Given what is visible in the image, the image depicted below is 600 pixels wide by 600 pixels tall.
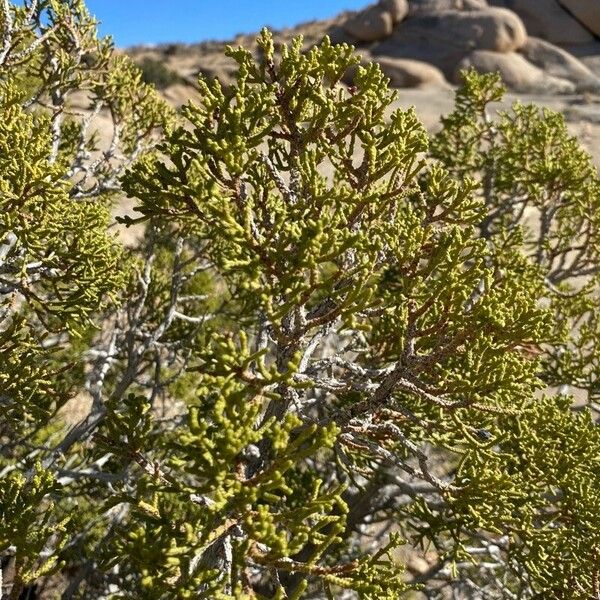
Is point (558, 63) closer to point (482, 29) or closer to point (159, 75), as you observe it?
point (482, 29)

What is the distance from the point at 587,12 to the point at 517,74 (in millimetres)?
10871

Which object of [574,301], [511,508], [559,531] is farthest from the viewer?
[574,301]

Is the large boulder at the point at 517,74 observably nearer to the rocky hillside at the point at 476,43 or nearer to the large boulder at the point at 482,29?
the rocky hillside at the point at 476,43

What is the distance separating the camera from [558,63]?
4922 cm

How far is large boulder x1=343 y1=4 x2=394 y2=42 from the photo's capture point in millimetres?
52844

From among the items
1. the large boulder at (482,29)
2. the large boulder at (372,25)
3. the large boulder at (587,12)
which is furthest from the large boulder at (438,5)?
the large boulder at (587,12)

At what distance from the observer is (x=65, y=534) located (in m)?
4.62

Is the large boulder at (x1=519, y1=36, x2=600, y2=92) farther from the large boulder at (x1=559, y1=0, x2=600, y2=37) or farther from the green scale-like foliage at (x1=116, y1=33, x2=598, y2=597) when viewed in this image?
the green scale-like foliage at (x1=116, y1=33, x2=598, y2=597)

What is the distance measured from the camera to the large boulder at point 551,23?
50.9m

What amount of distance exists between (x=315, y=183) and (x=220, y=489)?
253 cm

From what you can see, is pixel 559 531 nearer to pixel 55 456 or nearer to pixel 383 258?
pixel 383 258

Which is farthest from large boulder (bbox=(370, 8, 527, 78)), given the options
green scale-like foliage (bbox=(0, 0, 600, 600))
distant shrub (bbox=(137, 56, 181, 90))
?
green scale-like foliage (bbox=(0, 0, 600, 600))

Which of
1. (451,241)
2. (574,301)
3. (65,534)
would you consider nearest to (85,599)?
(65,534)

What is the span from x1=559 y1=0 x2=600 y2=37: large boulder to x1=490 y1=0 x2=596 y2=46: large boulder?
1.32ft
